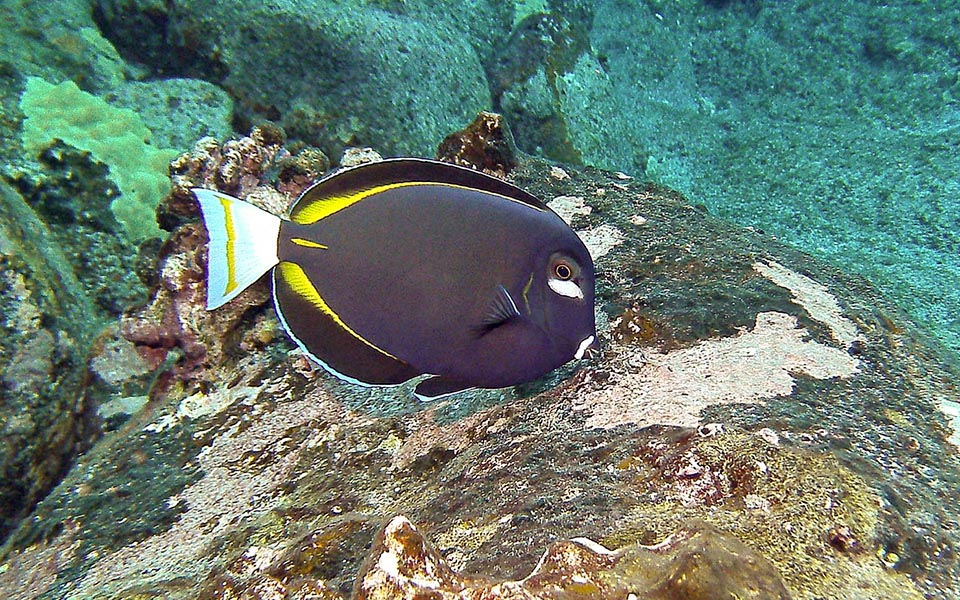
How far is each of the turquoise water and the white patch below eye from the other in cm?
99

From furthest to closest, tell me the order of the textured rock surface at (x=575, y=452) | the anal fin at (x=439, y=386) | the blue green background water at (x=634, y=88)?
1. the blue green background water at (x=634, y=88)
2. the anal fin at (x=439, y=386)
3. the textured rock surface at (x=575, y=452)

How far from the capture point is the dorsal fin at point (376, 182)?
5.08ft

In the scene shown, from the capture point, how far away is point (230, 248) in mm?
1479

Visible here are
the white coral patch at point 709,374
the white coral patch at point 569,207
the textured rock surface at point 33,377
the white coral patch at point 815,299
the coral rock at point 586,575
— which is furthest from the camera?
the white coral patch at point 569,207

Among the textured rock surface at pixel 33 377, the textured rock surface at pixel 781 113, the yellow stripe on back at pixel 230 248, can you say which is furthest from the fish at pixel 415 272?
the textured rock surface at pixel 781 113

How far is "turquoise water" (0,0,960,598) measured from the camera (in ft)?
9.79

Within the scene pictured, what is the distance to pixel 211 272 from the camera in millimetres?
1493

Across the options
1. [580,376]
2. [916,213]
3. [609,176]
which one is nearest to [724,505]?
[580,376]

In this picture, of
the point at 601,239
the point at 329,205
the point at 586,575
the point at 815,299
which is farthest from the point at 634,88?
the point at 586,575

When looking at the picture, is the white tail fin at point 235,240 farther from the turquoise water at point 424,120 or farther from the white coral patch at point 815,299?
the white coral patch at point 815,299

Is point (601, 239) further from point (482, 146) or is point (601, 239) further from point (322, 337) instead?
point (322, 337)

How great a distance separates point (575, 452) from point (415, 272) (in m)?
0.78

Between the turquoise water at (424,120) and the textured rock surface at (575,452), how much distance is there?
0.31ft

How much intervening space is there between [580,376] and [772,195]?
4.78 meters
